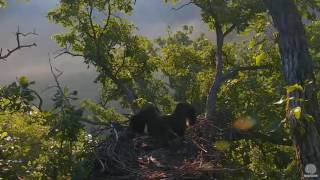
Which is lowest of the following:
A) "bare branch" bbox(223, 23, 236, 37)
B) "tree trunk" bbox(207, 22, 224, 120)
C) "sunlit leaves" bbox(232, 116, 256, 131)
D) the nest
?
the nest

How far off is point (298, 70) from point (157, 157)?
3764 mm

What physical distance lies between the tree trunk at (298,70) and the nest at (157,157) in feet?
7.92

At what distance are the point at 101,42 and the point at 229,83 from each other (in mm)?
8582

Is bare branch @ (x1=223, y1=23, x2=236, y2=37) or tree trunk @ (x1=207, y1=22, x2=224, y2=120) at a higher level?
bare branch @ (x1=223, y1=23, x2=236, y2=37)

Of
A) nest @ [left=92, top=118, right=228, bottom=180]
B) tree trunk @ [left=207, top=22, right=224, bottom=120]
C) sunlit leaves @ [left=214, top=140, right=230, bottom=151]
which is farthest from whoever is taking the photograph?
tree trunk @ [left=207, top=22, right=224, bottom=120]

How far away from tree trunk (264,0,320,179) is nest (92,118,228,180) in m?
2.41

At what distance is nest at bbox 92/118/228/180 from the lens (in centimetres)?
773

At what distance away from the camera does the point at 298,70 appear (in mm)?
5598

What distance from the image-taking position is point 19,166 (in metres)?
6.61

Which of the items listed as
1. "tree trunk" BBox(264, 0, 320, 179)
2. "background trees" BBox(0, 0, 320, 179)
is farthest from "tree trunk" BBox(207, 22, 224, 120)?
"tree trunk" BBox(264, 0, 320, 179)

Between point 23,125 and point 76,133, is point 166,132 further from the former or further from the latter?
point 23,125

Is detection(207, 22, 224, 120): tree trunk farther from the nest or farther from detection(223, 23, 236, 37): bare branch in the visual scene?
the nest

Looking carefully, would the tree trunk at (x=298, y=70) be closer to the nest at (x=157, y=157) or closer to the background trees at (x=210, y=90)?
the background trees at (x=210, y=90)

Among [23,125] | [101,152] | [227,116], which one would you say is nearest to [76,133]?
[101,152]
